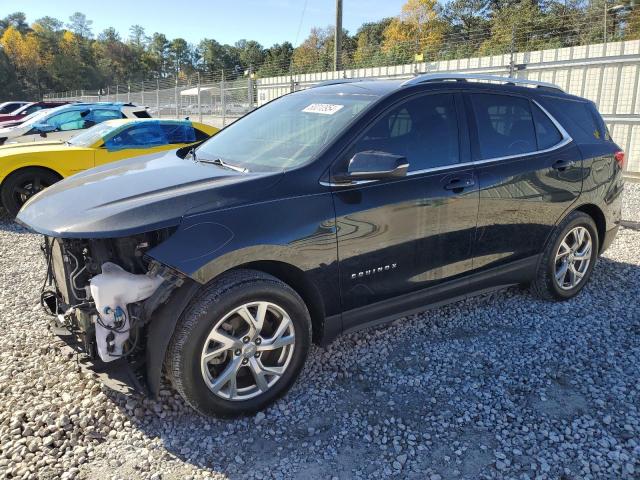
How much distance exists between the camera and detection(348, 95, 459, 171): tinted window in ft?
10.6

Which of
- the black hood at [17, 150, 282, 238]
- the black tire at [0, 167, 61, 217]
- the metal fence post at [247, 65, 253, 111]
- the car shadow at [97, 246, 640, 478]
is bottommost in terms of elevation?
the car shadow at [97, 246, 640, 478]

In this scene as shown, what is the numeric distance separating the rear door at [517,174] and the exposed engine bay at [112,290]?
226 centimetres

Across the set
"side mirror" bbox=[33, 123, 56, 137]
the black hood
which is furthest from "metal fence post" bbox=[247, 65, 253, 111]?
the black hood

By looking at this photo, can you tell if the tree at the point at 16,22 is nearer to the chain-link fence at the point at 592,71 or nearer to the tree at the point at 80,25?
the tree at the point at 80,25

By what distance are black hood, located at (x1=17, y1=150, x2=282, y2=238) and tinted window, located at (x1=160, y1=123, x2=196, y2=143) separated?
5654 mm

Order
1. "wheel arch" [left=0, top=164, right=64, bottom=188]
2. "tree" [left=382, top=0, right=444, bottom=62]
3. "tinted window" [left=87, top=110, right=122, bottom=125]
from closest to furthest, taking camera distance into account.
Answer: "wheel arch" [left=0, top=164, right=64, bottom=188] → "tinted window" [left=87, top=110, right=122, bottom=125] → "tree" [left=382, top=0, right=444, bottom=62]

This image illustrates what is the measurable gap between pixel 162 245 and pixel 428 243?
174 centimetres

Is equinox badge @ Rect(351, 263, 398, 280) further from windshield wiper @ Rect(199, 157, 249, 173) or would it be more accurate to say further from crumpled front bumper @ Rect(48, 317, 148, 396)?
crumpled front bumper @ Rect(48, 317, 148, 396)

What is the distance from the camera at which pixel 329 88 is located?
3.83 m

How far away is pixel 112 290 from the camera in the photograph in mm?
2559

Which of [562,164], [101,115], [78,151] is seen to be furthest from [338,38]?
[562,164]

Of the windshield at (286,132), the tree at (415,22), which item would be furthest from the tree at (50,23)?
the windshield at (286,132)

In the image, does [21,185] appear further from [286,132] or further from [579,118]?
[579,118]

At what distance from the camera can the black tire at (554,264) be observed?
14.0ft
